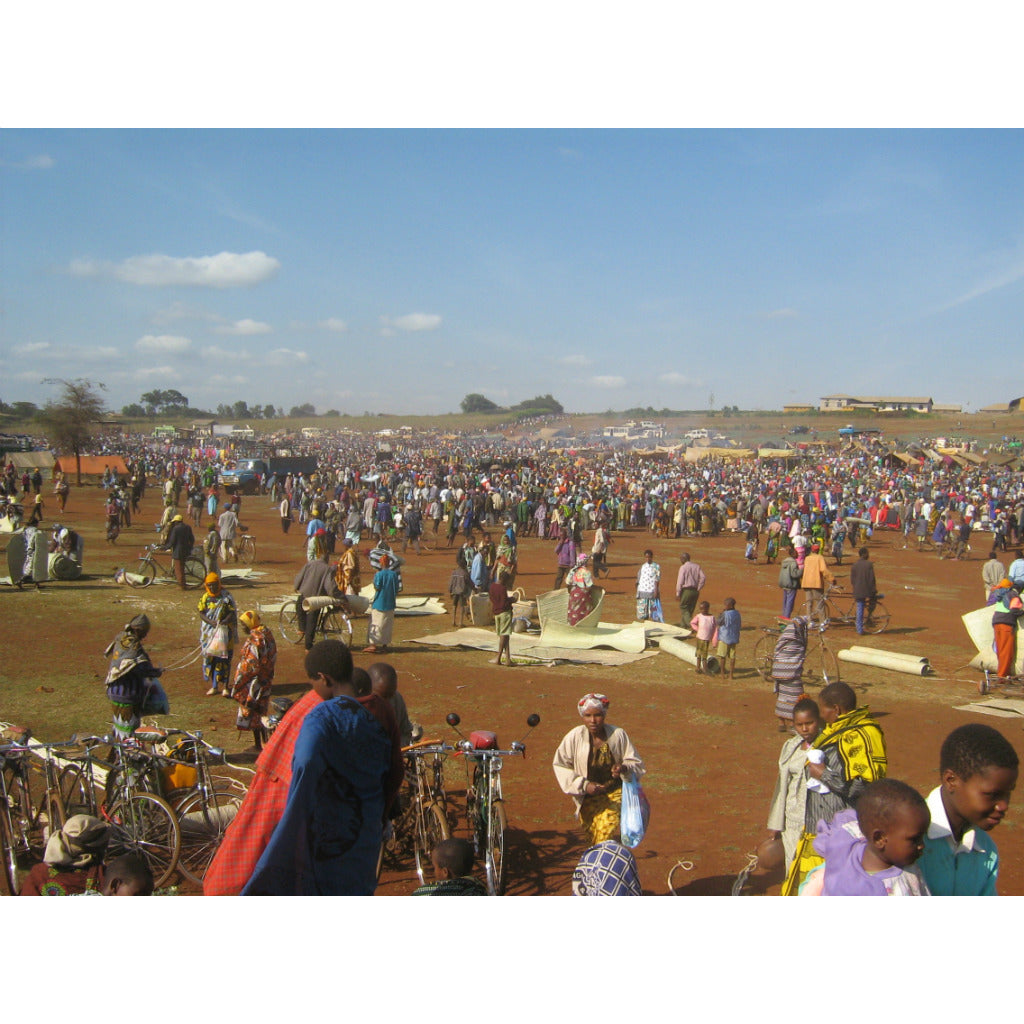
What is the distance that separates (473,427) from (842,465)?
2534 inches

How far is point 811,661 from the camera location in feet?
40.5

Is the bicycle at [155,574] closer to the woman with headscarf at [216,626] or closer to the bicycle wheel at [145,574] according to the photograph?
the bicycle wheel at [145,574]

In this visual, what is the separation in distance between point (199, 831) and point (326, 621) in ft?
22.3

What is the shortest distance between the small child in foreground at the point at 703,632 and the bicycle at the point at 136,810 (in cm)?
791

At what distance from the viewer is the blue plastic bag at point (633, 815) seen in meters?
4.62

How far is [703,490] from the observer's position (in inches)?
1572

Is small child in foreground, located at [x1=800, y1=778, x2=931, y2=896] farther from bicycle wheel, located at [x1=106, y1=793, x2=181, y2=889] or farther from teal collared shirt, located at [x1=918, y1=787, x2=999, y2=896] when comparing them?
bicycle wheel, located at [x1=106, y1=793, x2=181, y2=889]

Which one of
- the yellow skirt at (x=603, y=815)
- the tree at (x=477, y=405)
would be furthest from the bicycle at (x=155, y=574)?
the tree at (x=477, y=405)

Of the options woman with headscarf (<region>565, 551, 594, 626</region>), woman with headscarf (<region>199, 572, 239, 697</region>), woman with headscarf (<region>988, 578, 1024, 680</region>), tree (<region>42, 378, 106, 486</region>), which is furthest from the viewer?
tree (<region>42, 378, 106, 486</region>)

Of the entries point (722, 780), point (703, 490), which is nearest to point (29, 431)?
point (703, 490)

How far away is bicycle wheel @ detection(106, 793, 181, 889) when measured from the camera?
4785 millimetres

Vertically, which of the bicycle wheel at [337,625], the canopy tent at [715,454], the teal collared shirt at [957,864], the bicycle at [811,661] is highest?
the canopy tent at [715,454]

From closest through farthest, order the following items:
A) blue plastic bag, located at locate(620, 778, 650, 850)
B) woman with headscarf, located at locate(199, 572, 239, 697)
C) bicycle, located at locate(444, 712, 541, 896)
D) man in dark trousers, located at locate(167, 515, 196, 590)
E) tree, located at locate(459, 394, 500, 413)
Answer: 1. blue plastic bag, located at locate(620, 778, 650, 850)
2. bicycle, located at locate(444, 712, 541, 896)
3. woman with headscarf, located at locate(199, 572, 239, 697)
4. man in dark trousers, located at locate(167, 515, 196, 590)
5. tree, located at locate(459, 394, 500, 413)

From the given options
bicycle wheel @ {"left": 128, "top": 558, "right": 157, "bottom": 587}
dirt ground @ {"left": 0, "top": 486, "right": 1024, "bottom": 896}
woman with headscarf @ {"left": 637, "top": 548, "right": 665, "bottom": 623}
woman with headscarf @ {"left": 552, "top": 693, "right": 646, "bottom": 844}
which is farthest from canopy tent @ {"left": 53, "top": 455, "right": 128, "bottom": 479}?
woman with headscarf @ {"left": 552, "top": 693, "right": 646, "bottom": 844}
